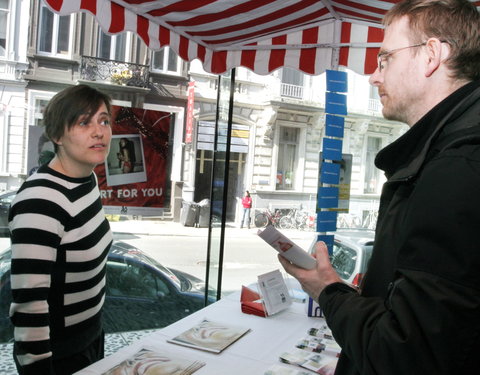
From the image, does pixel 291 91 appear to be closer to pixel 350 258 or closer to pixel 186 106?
pixel 186 106

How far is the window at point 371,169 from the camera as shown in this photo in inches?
526

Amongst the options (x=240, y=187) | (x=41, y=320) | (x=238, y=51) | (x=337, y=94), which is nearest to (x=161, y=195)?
(x=238, y=51)

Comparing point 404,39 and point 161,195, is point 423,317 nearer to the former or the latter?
point 404,39

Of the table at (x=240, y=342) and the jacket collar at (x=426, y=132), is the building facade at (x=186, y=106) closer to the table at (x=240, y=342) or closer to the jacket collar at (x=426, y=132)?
the table at (x=240, y=342)

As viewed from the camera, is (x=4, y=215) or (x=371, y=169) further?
(x=371, y=169)

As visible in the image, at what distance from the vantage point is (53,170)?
1.47m

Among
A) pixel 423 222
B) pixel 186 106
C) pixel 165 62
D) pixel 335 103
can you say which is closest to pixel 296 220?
pixel 186 106

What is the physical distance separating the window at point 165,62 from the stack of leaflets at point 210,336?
933 centimetres

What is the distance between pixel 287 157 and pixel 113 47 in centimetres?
644

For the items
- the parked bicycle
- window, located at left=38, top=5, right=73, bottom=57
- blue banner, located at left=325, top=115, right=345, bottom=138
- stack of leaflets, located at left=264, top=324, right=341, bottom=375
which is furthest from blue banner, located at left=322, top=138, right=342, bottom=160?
the parked bicycle

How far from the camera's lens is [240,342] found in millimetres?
1657

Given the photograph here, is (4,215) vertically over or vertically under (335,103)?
under

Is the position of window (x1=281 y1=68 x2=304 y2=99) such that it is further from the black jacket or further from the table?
the black jacket

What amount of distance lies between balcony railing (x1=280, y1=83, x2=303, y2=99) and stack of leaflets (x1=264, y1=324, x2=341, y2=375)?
1201 centimetres
